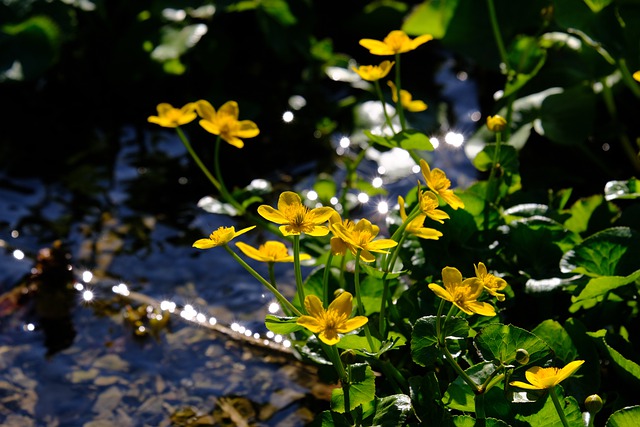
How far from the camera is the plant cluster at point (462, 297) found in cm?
143

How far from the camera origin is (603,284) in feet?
5.36

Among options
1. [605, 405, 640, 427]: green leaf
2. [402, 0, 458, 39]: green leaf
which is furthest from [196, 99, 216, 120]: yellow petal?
[402, 0, 458, 39]: green leaf

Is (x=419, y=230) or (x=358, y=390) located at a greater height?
(x=419, y=230)

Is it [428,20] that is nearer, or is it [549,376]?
[549,376]

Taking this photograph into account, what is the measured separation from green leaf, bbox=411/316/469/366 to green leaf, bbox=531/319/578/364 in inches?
11.1

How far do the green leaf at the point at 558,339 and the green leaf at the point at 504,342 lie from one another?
0.21 m

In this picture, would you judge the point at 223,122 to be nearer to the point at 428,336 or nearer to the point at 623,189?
the point at 428,336

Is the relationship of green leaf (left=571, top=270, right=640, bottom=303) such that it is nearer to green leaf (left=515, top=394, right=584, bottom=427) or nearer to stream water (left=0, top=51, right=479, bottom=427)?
green leaf (left=515, top=394, right=584, bottom=427)

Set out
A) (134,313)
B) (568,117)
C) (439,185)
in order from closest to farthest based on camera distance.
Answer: (439,185), (134,313), (568,117)

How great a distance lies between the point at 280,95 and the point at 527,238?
5.30 feet

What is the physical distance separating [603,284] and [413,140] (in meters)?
0.53

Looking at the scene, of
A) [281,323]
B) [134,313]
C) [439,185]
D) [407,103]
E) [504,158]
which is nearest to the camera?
[281,323]

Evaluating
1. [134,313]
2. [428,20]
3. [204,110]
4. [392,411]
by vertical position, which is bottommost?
[134,313]

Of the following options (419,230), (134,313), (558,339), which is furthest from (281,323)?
(134,313)
